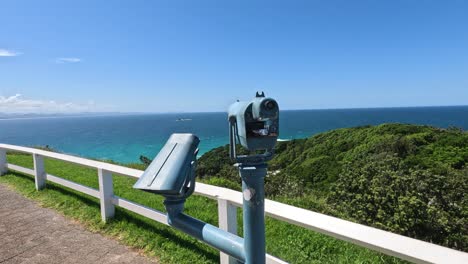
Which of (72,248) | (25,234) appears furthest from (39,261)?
(25,234)

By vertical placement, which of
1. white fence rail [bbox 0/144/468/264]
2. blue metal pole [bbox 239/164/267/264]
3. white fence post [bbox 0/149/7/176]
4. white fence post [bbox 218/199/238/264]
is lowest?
white fence post [bbox 0/149/7/176]

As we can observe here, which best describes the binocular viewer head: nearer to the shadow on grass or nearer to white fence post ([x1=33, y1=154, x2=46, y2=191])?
the shadow on grass

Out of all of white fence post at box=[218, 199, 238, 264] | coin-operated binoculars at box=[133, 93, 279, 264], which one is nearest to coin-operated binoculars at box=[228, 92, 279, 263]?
coin-operated binoculars at box=[133, 93, 279, 264]

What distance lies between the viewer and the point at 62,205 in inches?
195

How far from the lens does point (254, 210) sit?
137cm

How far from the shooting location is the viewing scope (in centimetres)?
118

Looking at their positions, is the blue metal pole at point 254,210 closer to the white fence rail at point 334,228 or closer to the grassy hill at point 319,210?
the white fence rail at point 334,228

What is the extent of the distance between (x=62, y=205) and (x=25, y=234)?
0.93m

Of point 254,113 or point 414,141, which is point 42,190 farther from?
point 414,141

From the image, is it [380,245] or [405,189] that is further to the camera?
[405,189]

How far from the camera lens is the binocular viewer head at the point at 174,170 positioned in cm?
151

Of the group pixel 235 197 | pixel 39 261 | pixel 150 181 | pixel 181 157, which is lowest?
pixel 39 261

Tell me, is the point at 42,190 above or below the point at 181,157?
below

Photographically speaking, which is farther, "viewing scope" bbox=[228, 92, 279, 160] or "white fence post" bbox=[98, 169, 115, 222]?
"white fence post" bbox=[98, 169, 115, 222]
